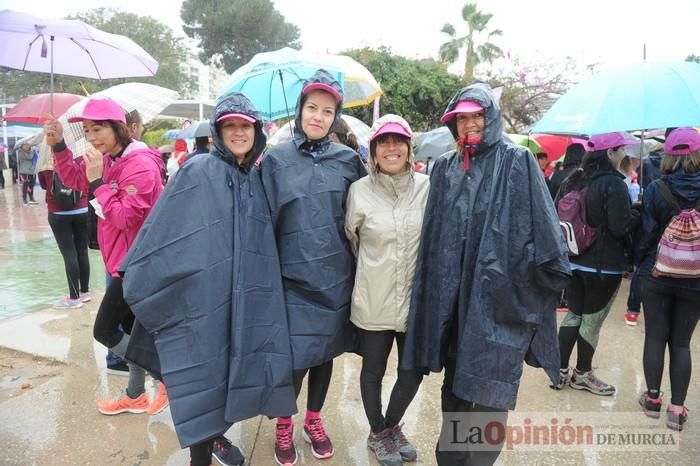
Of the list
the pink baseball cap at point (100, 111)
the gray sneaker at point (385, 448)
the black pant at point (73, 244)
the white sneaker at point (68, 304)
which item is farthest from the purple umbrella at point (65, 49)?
the gray sneaker at point (385, 448)

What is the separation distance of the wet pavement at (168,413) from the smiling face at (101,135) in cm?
166

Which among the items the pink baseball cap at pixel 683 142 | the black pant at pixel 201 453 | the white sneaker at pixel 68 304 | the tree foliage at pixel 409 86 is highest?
the tree foliage at pixel 409 86

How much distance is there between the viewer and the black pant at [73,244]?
187 inches

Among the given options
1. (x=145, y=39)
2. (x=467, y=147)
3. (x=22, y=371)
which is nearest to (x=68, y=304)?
(x=22, y=371)

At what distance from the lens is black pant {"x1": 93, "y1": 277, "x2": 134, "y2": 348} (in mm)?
2674

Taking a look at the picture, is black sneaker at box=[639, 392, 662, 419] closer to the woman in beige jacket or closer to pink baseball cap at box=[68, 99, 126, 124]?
the woman in beige jacket

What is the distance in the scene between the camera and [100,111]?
2.75 metres

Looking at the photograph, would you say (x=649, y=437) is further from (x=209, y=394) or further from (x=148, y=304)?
(x=148, y=304)

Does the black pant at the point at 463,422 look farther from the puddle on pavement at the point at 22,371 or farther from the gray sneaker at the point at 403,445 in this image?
the puddle on pavement at the point at 22,371

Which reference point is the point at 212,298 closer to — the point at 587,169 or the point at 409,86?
the point at 587,169

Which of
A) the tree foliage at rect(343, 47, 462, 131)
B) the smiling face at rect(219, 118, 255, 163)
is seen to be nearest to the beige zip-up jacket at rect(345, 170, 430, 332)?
the smiling face at rect(219, 118, 255, 163)

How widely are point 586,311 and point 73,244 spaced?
15.1 ft

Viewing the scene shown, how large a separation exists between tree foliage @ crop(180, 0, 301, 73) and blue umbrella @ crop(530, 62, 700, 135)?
37.0 metres

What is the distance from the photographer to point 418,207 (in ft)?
7.98
